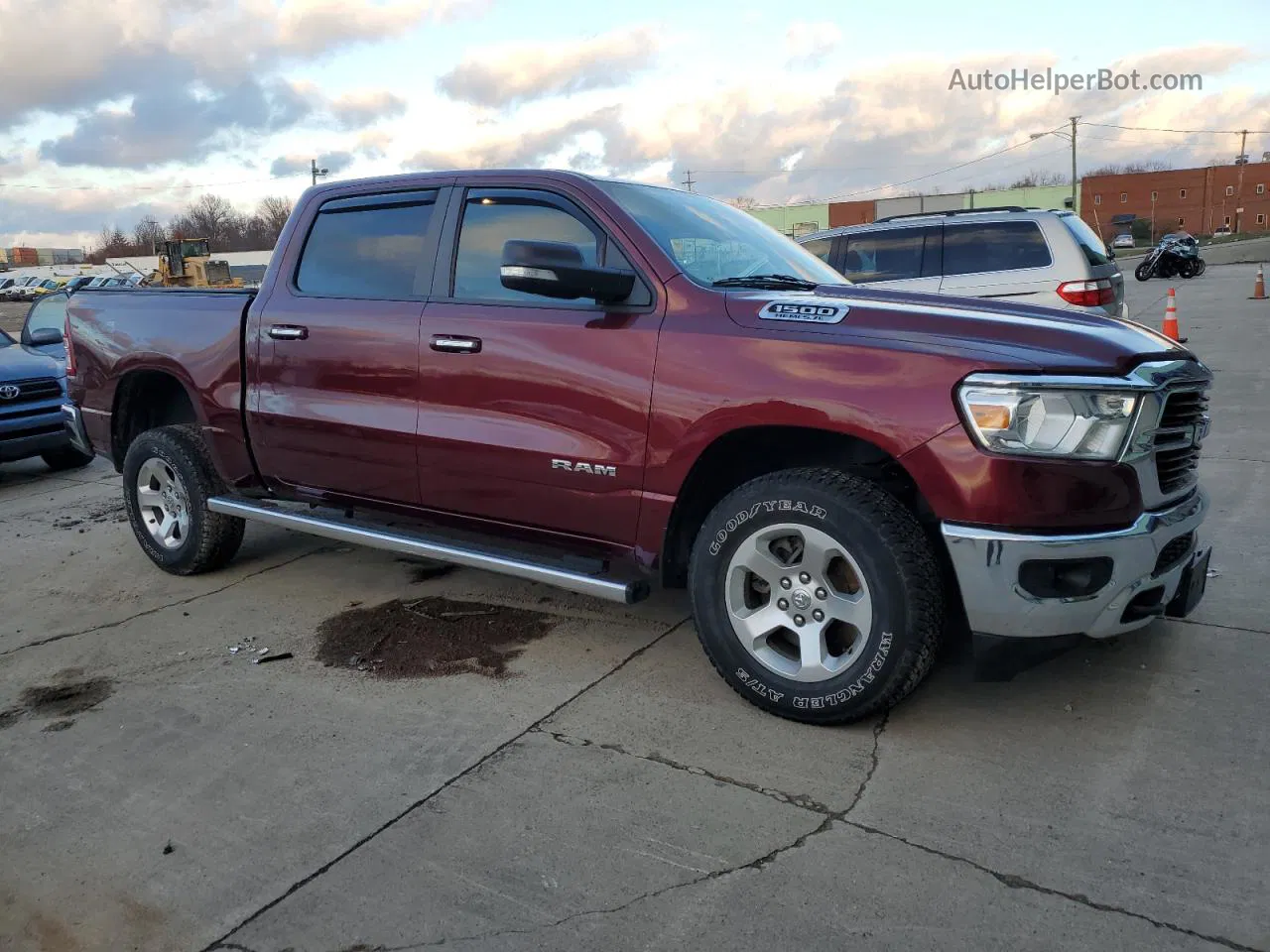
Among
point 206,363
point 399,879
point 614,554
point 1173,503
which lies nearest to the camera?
point 399,879

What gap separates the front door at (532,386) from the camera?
370 cm

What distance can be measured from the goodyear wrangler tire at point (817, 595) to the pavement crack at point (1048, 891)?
551 mm

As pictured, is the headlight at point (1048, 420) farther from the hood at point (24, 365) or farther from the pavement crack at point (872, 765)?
the hood at point (24, 365)

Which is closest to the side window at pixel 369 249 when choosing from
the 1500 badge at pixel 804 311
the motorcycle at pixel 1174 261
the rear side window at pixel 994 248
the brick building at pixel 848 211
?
the 1500 badge at pixel 804 311

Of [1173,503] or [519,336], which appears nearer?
[1173,503]

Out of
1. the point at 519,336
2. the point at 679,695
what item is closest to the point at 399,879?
the point at 679,695

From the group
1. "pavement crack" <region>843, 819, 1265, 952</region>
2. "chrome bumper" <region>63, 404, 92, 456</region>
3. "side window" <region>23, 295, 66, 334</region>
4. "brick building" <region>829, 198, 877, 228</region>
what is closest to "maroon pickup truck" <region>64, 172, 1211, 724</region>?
"pavement crack" <region>843, 819, 1265, 952</region>

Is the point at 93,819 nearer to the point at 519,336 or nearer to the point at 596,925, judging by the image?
the point at 596,925

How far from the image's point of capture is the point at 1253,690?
11.8 feet

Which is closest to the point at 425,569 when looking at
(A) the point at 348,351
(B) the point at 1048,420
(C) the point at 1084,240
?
(A) the point at 348,351

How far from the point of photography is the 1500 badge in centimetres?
338

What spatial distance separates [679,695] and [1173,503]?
6.08ft

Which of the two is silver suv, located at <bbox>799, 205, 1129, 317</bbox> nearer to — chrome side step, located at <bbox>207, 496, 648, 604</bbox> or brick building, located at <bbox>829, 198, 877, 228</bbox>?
chrome side step, located at <bbox>207, 496, 648, 604</bbox>

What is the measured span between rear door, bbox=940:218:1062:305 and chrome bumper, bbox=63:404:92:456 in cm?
730
